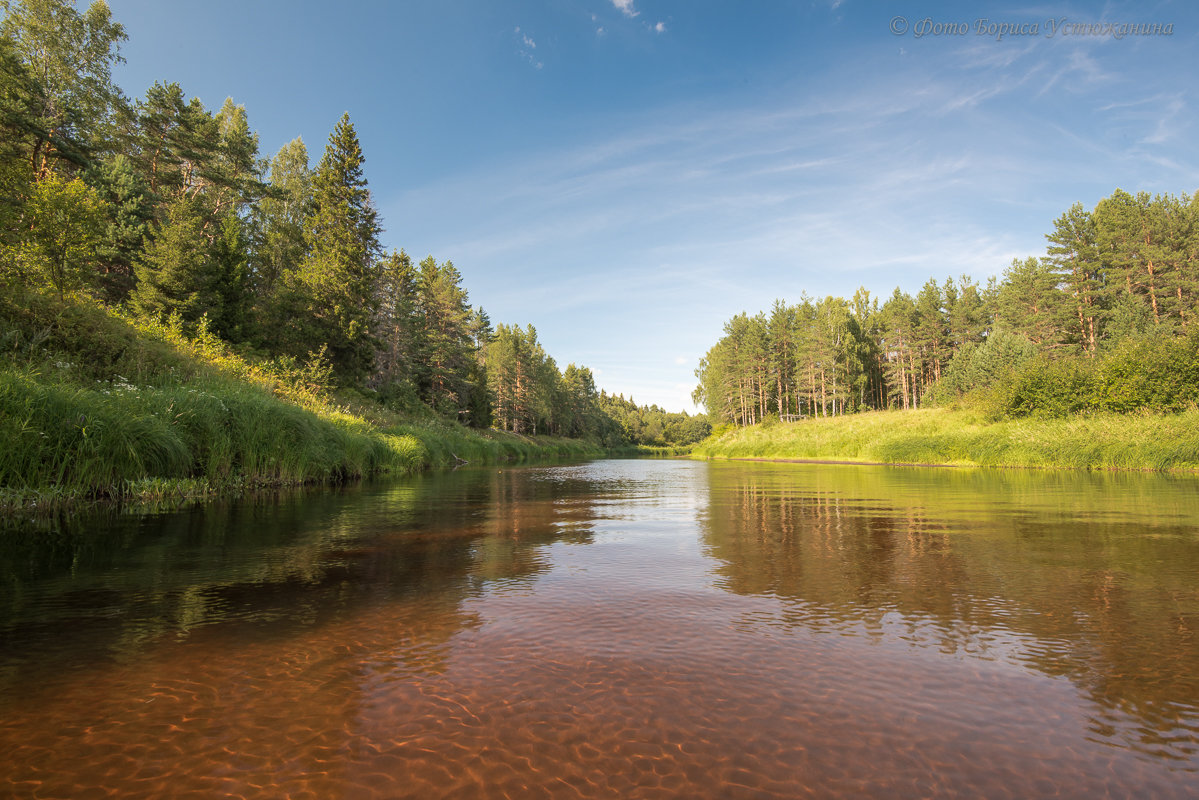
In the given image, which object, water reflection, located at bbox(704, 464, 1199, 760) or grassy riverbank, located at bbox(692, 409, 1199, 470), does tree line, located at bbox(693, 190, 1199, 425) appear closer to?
grassy riverbank, located at bbox(692, 409, 1199, 470)

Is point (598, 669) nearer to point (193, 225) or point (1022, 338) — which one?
point (193, 225)

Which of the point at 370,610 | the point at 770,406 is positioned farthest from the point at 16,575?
the point at 770,406

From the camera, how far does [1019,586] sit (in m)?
4.41

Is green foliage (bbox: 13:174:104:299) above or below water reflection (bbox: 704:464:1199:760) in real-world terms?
above

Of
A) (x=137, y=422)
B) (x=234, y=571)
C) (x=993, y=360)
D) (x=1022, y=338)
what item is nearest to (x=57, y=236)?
(x=137, y=422)

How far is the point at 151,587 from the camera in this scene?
4434 mm

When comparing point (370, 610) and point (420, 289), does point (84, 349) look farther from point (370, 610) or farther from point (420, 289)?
point (420, 289)

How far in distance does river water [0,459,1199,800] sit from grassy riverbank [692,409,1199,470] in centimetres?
1883

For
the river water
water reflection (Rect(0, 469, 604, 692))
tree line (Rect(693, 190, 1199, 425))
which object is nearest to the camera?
the river water

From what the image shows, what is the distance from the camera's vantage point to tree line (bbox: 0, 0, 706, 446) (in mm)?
16047

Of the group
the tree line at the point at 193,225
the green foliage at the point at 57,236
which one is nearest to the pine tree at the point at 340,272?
the tree line at the point at 193,225

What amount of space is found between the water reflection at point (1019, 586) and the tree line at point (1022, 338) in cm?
2140

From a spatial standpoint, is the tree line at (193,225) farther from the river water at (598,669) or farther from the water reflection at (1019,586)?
the water reflection at (1019,586)

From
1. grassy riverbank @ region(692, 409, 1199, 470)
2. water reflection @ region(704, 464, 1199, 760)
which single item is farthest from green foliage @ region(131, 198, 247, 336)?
grassy riverbank @ region(692, 409, 1199, 470)
